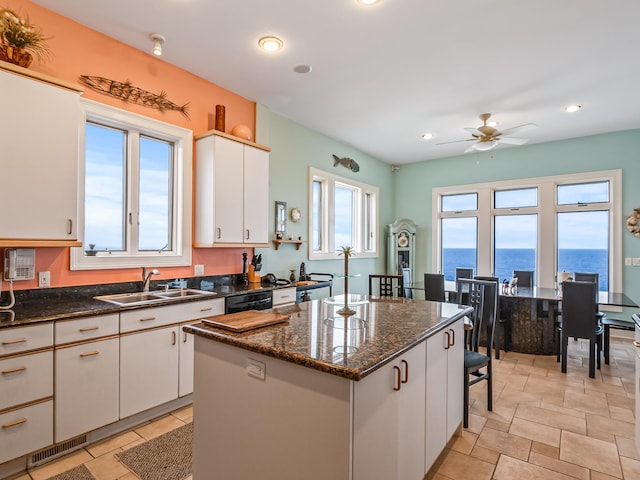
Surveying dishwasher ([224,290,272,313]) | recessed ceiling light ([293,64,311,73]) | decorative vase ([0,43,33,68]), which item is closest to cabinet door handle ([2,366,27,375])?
dishwasher ([224,290,272,313])

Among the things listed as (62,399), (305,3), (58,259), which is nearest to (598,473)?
(62,399)

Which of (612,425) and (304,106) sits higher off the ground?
(304,106)

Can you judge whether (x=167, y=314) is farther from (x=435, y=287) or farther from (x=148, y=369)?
(x=435, y=287)

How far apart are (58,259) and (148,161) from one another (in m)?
1.21

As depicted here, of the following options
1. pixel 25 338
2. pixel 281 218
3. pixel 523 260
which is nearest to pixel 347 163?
pixel 281 218

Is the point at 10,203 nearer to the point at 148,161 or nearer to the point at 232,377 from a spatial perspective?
the point at 148,161

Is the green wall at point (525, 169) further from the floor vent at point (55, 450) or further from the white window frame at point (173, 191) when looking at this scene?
the floor vent at point (55, 450)

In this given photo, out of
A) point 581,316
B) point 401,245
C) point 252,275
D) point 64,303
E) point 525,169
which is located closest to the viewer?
point 64,303

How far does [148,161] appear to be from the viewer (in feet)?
11.1

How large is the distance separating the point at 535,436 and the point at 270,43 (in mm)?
3716

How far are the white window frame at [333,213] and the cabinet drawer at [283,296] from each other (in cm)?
121

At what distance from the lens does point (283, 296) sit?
376cm

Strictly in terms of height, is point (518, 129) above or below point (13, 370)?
above

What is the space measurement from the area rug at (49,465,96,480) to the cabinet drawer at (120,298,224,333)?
2.71 feet
